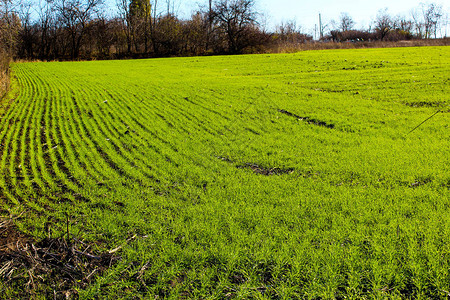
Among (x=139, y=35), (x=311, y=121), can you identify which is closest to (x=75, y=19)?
(x=139, y=35)

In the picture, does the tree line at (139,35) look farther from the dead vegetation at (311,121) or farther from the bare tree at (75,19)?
the dead vegetation at (311,121)

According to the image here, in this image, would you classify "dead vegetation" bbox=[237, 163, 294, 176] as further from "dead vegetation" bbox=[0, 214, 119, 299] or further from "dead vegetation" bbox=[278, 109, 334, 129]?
"dead vegetation" bbox=[278, 109, 334, 129]

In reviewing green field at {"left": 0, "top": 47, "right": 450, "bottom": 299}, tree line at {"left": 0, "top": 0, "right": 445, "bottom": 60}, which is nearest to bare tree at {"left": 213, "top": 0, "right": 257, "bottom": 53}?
tree line at {"left": 0, "top": 0, "right": 445, "bottom": 60}

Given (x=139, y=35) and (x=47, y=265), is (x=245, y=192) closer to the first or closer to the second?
(x=47, y=265)

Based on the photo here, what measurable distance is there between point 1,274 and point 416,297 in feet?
13.6

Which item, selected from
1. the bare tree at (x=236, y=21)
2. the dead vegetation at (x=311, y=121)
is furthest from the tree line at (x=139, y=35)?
the dead vegetation at (x=311, y=121)

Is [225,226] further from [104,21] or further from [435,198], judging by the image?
[104,21]

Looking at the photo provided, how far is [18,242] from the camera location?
379 centimetres

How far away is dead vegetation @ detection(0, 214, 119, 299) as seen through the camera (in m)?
3.11

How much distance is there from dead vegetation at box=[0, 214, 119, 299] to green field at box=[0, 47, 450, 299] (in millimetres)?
106

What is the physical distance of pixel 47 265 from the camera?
342 cm

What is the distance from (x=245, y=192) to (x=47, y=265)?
9.34ft

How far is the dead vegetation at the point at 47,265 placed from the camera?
10.2 ft

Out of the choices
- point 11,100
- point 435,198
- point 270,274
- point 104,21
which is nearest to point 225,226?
point 270,274
